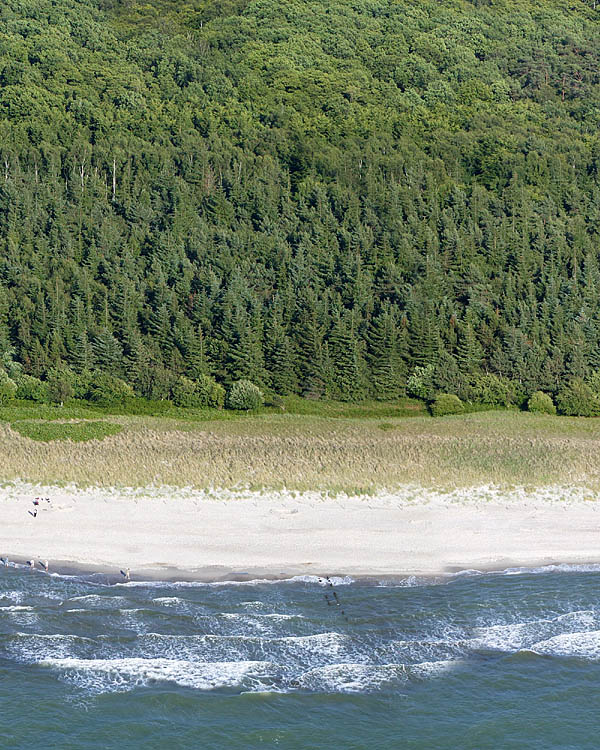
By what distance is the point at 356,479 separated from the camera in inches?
1561

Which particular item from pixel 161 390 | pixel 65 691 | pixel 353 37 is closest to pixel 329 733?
pixel 65 691

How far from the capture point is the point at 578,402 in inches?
2562

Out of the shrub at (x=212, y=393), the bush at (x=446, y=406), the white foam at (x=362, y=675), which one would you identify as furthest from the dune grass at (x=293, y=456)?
the white foam at (x=362, y=675)

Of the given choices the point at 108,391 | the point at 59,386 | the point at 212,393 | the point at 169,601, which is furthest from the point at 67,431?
the point at 169,601

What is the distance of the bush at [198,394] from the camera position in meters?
64.2

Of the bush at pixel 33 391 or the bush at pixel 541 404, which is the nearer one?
the bush at pixel 33 391

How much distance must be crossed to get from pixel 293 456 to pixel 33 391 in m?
28.1

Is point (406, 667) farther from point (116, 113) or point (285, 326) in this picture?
point (116, 113)

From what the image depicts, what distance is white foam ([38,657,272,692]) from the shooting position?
957 inches

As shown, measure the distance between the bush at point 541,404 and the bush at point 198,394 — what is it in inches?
872

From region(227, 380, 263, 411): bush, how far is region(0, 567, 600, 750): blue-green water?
33.9 m

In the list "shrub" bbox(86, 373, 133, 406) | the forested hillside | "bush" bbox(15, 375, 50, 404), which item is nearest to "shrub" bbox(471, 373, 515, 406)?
the forested hillside

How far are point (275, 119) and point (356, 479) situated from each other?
331ft

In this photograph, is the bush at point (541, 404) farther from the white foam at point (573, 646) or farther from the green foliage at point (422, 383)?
the white foam at point (573, 646)
